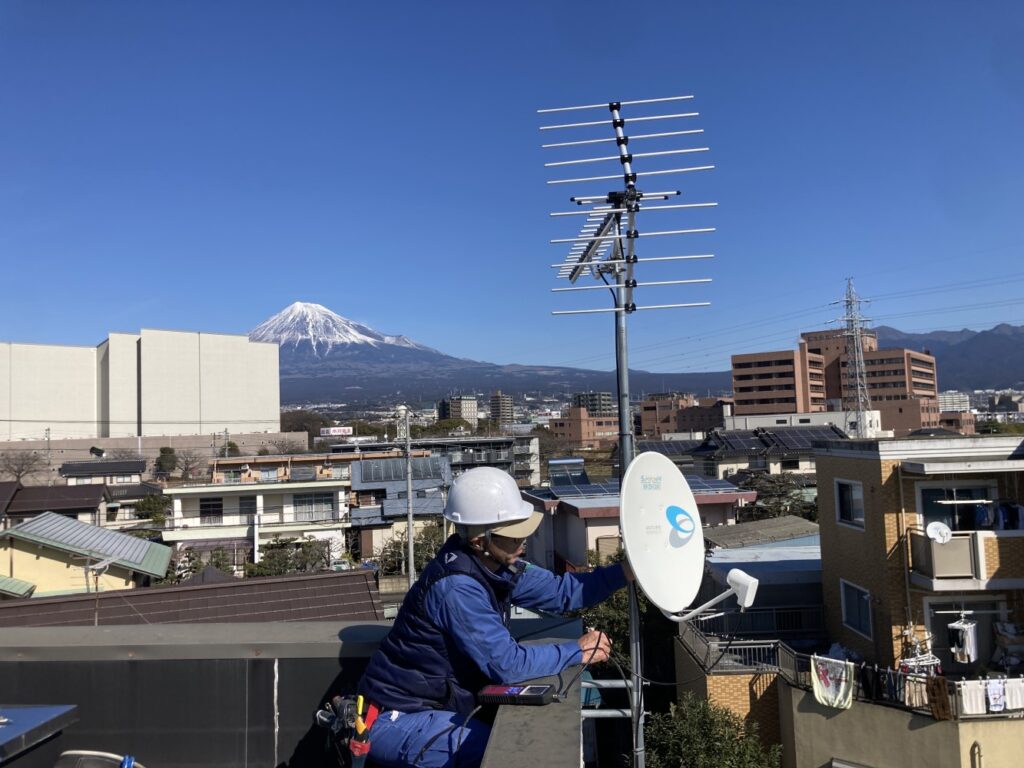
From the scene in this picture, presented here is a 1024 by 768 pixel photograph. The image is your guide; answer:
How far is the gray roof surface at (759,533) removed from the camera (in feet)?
52.1

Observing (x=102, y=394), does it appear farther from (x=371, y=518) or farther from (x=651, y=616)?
(x=651, y=616)

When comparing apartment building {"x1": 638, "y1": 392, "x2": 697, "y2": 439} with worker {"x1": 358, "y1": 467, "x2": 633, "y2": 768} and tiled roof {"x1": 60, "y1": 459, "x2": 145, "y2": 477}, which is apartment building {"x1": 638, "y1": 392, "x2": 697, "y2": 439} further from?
worker {"x1": 358, "y1": 467, "x2": 633, "y2": 768}

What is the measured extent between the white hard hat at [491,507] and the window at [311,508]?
1025 inches

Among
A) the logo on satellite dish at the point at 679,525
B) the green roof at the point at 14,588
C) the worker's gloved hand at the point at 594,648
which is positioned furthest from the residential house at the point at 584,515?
the worker's gloved hand at the point at 594,648

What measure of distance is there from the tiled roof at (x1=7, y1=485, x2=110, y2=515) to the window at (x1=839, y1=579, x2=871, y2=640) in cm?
2720

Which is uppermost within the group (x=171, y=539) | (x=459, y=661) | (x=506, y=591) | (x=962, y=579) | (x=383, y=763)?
(x=506, y=591)

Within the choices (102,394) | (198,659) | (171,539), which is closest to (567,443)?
(102,394)

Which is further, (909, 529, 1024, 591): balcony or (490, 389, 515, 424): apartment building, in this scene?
(490, 389, 515, 424): apartment building

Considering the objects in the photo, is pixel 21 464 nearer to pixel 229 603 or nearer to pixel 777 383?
pixel 229 603

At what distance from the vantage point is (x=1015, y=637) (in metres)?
9.77

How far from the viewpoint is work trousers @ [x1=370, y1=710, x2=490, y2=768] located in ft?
7.42

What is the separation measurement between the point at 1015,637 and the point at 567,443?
74745 millimetres

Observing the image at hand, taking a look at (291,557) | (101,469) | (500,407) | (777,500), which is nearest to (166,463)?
(101,469)

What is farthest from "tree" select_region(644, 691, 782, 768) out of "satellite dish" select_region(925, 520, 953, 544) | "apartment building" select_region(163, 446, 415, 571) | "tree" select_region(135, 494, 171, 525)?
"tree" select_region(135, 494, 171, 525)
